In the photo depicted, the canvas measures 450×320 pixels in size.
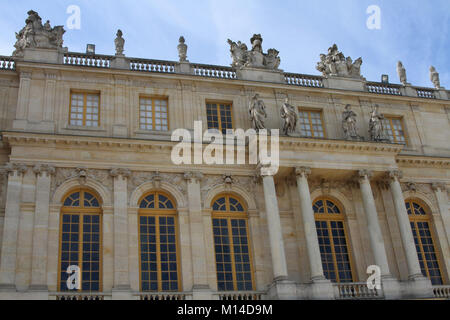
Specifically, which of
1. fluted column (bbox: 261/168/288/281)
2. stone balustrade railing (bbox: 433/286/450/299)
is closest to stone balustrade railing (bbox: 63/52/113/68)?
fluted column (bbox: 261/168/288/281)

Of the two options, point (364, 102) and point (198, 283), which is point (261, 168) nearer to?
point (198, 283)

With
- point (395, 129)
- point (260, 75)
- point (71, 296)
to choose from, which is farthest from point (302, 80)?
point (71, 296)

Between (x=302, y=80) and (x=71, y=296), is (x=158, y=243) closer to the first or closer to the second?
(x=71, y=296)

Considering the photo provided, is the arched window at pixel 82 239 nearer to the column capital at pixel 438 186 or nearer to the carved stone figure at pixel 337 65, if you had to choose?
the carved stone figure at pixel 337 65

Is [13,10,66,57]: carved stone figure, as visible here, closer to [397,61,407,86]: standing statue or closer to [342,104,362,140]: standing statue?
[342,104,362,140]: standing statue

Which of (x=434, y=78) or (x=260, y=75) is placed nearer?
(x=260, y=75)

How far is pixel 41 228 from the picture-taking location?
20469 millimetres

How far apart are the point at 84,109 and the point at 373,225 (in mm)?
12610

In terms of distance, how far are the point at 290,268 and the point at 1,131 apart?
12078mm

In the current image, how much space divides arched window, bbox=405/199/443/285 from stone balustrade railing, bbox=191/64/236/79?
32.5ft

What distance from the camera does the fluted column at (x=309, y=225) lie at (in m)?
21.8

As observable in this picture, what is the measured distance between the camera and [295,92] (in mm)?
26438

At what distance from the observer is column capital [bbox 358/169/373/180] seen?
79.3 feet

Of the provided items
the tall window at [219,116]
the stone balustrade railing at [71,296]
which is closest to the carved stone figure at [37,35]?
the tall window at [219,116]
